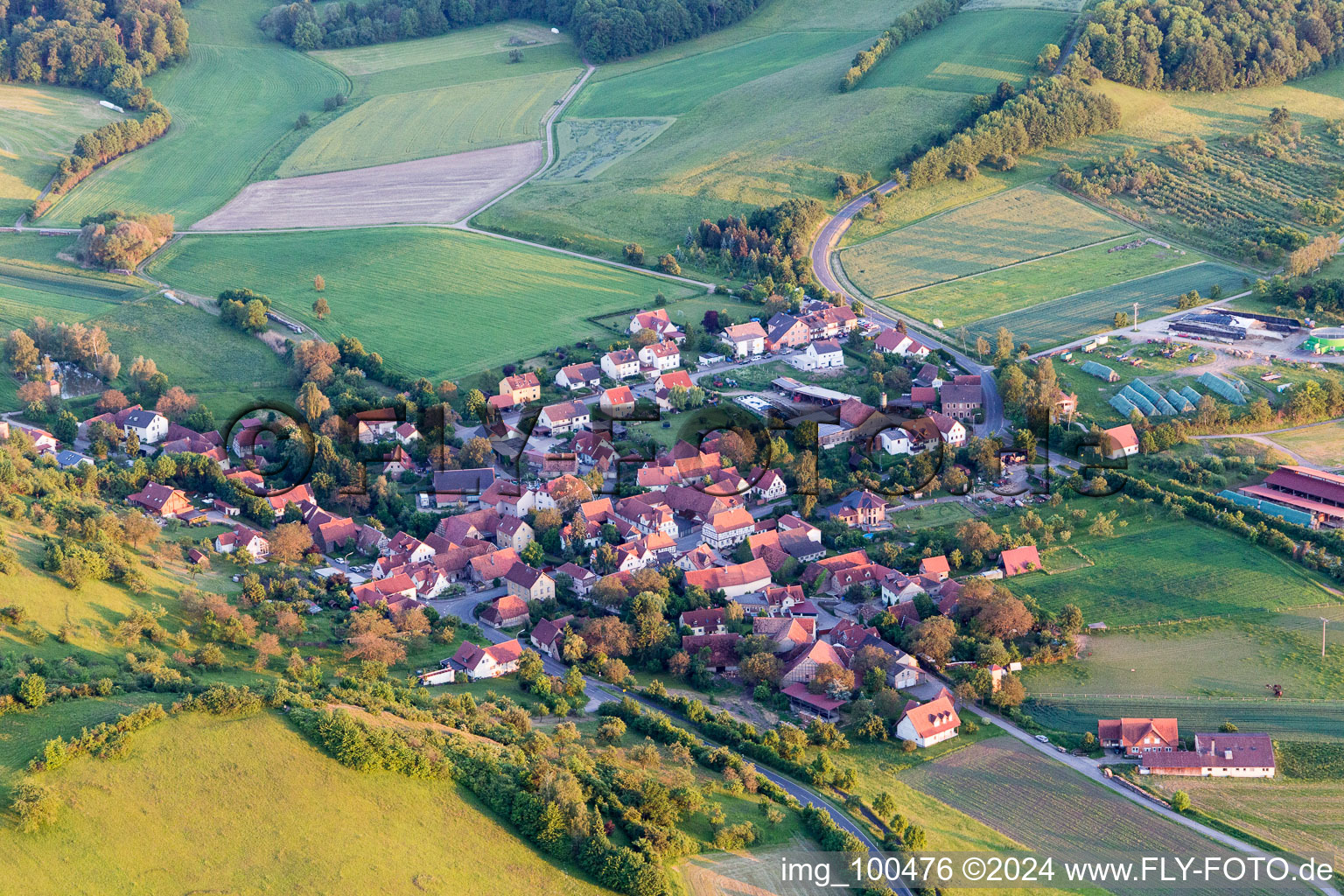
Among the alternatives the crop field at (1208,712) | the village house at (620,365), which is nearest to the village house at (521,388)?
the village house at (620,365)

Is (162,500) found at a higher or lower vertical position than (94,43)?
lower

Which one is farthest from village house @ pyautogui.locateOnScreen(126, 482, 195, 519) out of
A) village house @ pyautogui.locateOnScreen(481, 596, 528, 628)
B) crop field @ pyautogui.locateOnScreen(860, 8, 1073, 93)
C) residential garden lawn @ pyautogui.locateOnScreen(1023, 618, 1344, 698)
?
crop field @ pyautogui.locateOnScreen(860, 8, 1073, 93)

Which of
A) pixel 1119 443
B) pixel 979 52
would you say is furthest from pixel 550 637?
pixel 979 52

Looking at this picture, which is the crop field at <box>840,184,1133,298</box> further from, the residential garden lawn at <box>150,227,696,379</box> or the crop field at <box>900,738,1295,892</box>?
the crop field at <box>900,738,1295,892</box>

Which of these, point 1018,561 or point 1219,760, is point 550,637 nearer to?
point 1018,561

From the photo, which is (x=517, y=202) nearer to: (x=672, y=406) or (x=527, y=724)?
(x=672, y=406)

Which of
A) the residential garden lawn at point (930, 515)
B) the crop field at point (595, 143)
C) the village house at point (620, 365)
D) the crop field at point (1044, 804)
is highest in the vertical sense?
the crop field at point (595, 143)

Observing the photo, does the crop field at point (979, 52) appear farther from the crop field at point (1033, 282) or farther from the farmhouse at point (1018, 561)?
the farmhouse at point (1018, 561)
